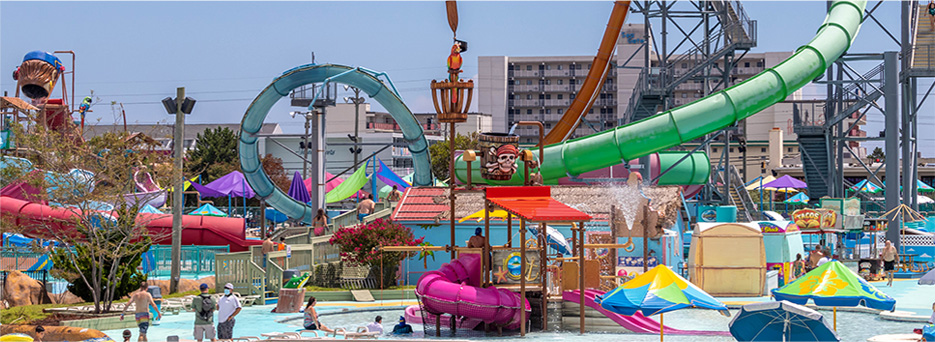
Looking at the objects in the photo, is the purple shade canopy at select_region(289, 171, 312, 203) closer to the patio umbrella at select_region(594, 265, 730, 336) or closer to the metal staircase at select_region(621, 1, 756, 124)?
the metal staircase at select_region(621, 1, 756, 124)

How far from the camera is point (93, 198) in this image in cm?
2097

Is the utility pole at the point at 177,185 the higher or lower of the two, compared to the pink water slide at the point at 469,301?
higher

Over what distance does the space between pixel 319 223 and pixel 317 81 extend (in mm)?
8161

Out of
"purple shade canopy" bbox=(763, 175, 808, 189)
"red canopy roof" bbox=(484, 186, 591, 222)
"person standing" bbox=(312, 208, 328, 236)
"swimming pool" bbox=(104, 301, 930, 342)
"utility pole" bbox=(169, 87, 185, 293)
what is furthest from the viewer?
"purple shade canopy" bbox=(763, 175, 808, 189)

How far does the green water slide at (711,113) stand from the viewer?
33531 mm

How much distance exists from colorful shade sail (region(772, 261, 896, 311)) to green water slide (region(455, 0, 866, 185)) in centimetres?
1601

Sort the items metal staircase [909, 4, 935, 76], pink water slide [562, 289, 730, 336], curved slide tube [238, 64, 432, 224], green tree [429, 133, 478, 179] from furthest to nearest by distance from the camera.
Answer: green tree [429, 133, 478, 179], metal staircase [909, 4, 935, 76], curved slide tube [238, 64, 432, 224], pink water slide [562, 289, 730, 336]

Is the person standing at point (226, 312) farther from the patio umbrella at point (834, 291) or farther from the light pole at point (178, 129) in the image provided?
the patio umbrella at point (834, 291)

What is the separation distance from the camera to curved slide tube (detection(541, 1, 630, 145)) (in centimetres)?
4272

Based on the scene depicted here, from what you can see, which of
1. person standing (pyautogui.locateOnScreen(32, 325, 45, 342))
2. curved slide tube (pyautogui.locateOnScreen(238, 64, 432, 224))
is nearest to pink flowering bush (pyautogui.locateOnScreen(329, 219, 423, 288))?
curved slide tube (pyautogui.locateOnScreen(238, 64, 432, 224))

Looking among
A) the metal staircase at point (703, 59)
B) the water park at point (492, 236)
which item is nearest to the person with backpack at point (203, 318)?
the water park at point (492, 236)

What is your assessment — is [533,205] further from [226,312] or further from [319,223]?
[319,223]

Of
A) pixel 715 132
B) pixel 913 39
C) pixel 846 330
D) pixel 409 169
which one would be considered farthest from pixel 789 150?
pixel 846 330

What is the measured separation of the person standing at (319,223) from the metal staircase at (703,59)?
636 inches
